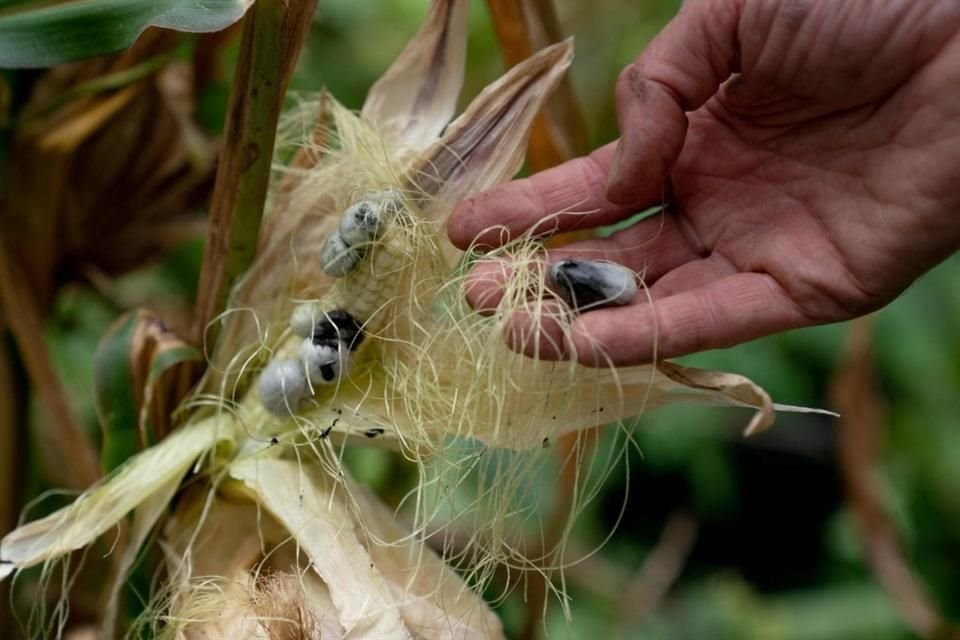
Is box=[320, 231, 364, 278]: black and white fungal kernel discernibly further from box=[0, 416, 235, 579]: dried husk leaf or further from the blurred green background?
the blurred green background

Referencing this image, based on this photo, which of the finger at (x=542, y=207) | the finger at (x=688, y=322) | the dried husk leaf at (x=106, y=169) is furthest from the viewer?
the dried husk leaf at (x=106, y=169)

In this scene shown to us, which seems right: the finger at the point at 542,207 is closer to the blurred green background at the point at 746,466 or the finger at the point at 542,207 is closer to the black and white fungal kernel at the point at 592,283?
the black and white fungal kernel at the point at 592,283

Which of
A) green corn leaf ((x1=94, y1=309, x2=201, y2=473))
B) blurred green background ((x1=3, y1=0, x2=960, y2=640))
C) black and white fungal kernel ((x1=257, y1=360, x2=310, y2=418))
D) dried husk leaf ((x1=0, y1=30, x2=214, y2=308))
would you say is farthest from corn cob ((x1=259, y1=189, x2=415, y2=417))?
blurred green background ((x1=3, y1=0, x2=960, y2=640))

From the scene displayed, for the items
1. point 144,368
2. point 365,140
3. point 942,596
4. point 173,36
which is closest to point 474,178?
point 365,140

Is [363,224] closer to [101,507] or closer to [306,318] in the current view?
[306,318]

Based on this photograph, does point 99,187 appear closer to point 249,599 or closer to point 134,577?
point 134,577

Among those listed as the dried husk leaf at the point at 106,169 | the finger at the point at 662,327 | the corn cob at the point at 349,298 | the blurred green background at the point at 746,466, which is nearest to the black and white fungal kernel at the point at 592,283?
the finger at the point at 662,327

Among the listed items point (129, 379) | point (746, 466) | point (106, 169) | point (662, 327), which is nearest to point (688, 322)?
point (662, 327)
